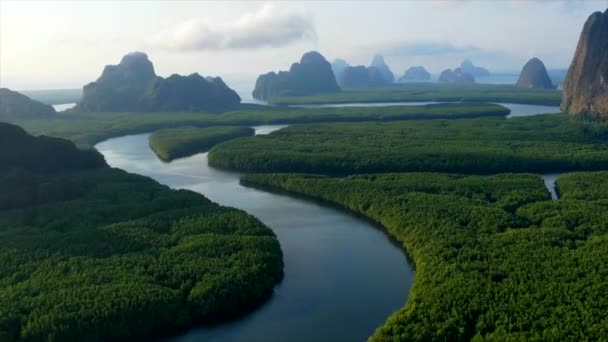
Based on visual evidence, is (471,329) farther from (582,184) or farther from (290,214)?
(582,184)

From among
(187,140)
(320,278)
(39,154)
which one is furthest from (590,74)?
(39,154)

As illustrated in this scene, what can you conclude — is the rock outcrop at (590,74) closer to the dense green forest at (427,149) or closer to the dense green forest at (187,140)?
the dense green forest at (427,149)

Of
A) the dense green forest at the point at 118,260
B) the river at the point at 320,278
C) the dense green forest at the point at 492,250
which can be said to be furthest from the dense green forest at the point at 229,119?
the dense green forest at the point at 492,250

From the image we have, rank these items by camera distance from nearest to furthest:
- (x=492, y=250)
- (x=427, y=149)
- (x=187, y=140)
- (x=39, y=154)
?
(x=492, y=250) < (x=39, y=154) < (x=427, y=149) < (x=187, y=140)

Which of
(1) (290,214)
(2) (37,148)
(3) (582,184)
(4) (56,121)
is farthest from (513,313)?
(4) (56,121)

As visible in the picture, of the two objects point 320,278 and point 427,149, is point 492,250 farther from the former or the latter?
point 427,149

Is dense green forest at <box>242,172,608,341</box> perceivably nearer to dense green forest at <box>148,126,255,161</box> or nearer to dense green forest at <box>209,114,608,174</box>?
dense green forest at <box>209,114,608,174</box>
